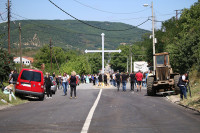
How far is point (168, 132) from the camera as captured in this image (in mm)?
8961

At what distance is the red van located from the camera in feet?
70.2

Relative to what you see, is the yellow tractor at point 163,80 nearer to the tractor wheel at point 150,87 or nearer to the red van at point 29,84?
the tractor wheel at point 150,87

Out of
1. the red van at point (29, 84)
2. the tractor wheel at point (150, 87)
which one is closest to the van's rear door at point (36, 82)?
the red van at point (29, 84)

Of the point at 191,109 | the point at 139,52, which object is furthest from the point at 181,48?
the point at 139,52

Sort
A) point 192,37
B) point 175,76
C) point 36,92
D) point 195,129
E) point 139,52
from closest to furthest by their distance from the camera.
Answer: point 195,129
point 36,92
point 175,76
point 192,37
point 139,52

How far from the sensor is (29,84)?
21.5 metres

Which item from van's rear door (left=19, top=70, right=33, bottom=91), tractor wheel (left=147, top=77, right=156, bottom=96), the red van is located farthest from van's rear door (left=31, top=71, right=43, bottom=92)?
tractor wheel (left=147, top=77, right=156, bottom=96)

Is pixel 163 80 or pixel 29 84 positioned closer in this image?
pixel 29 84

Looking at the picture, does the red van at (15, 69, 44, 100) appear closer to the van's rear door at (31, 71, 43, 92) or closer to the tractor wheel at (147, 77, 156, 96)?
the van's rear door at (31, 71, 43, 92)

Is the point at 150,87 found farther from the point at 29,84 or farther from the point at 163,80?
the point at 29,84

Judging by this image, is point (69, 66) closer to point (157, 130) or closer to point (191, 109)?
point (191, 109)

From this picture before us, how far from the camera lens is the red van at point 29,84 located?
70.2ft

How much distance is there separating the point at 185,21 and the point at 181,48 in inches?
949

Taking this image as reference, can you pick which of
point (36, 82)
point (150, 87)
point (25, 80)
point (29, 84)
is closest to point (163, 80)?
point (150, 87)
